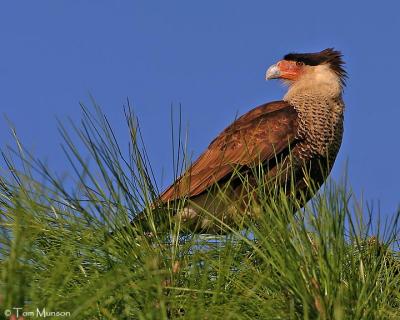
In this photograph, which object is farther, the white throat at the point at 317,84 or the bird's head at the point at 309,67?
the bird's head at the point at 309,67

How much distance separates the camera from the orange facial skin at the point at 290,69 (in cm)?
799

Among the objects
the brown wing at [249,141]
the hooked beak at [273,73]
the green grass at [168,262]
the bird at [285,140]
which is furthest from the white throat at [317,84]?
the green grass at [168,262]

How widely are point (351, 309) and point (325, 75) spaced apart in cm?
506

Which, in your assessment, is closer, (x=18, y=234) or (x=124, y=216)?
(x=18, y=234)

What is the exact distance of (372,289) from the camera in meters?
3.16

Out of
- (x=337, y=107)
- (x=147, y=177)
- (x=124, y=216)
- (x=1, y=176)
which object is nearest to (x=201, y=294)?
(x=124, y=216)

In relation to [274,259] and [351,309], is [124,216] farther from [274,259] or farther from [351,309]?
[351,309]

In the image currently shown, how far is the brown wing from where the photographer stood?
6.61 metres

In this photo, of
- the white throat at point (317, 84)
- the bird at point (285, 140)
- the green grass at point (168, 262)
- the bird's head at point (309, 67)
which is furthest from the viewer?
the bird's head at point (309, 67)

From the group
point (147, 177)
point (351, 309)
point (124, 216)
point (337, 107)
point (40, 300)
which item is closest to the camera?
point (40, 300)

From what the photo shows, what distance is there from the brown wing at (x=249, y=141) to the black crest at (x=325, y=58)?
36.8 inches

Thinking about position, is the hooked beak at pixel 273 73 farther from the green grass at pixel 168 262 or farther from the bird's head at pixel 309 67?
the green grass at pixel 168 262

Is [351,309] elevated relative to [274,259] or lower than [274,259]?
lower

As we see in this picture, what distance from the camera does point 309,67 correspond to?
8.03 meters
